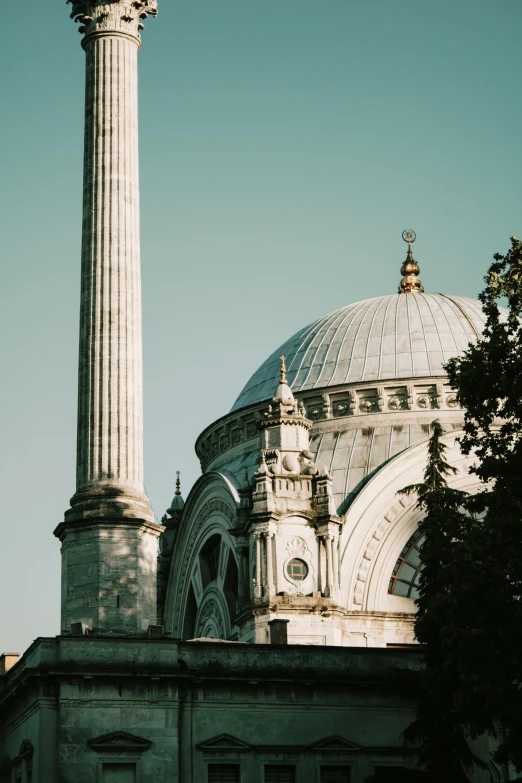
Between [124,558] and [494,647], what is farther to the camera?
[124,558]

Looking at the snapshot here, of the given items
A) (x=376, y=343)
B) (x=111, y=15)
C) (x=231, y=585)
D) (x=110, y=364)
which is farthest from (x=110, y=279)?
(x=376, y=343)

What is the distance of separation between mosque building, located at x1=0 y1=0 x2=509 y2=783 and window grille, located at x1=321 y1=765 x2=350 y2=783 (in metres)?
0.04

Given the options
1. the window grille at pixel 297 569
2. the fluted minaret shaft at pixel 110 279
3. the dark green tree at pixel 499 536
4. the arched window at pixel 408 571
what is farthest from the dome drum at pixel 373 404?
the dark green tree at pixel 499 536

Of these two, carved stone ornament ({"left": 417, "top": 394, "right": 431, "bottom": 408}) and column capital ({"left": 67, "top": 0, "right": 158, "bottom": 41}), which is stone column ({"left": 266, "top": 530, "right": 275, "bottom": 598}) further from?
column capital ({"left": 67, "top": 0, "right": 158, "bottom": 41})

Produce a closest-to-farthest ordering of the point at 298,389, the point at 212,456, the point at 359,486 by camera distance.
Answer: the point at 359,486, the point at 298,389, the point at 212,456

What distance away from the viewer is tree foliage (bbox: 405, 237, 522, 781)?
2528 cm

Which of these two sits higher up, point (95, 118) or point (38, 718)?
point (95, 118)

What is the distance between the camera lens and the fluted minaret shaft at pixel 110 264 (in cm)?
3297

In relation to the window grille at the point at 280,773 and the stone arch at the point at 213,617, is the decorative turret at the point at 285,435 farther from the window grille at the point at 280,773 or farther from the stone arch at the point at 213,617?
the window grille at the point at 280,773

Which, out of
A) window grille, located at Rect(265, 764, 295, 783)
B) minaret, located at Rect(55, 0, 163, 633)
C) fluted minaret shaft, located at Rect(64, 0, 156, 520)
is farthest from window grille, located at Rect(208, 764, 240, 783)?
fluted minaret shaft, located at Rect(64, 0, 156, 520)

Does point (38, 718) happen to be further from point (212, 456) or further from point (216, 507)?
point (212, 456)

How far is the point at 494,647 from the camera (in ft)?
83.7

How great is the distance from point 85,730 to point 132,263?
11021 millimetres

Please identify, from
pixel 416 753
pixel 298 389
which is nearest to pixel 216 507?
pixel 298 389
